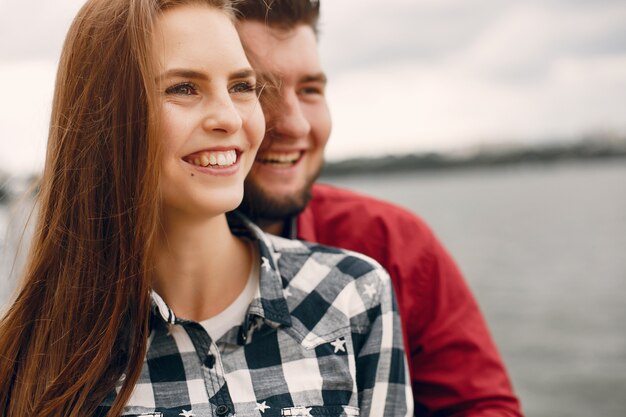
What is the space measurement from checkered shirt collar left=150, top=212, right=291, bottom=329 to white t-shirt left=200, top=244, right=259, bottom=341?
0.12 ft

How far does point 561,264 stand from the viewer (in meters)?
20.2

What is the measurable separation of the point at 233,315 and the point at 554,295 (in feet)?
51.0

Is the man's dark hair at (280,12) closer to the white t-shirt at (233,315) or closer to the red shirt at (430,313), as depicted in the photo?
the red shirt at (430,313)

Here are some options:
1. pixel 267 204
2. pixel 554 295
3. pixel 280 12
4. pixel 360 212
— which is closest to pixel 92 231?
pixel 267 204

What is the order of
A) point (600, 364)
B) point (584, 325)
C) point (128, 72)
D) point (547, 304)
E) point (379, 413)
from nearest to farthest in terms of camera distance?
point (128, 72), point (379, 413), point (600, 364), point (584, 325), point (547, 304)

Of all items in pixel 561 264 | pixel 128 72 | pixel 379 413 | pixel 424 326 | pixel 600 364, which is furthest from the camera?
pixel 561 264

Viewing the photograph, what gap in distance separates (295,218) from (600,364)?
33.1ft

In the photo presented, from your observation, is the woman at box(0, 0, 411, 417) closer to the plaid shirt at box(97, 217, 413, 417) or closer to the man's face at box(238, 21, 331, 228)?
the plaid shirt at box(97, 217, 413, 417)

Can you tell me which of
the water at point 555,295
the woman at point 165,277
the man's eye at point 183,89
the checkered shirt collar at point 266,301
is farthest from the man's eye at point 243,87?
the water at point 555,295

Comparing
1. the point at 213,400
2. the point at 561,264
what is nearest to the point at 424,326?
the point at 213,400

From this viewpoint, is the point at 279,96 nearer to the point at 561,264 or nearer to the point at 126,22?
the point at 126,22

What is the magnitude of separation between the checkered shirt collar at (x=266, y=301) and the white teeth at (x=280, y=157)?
0.53 meters

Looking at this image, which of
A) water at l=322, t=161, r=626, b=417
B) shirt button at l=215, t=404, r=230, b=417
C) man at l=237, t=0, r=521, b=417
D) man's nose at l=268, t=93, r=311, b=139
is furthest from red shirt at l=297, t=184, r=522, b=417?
water at l=322, t=161, r=626, b=417

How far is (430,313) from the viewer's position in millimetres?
2494
